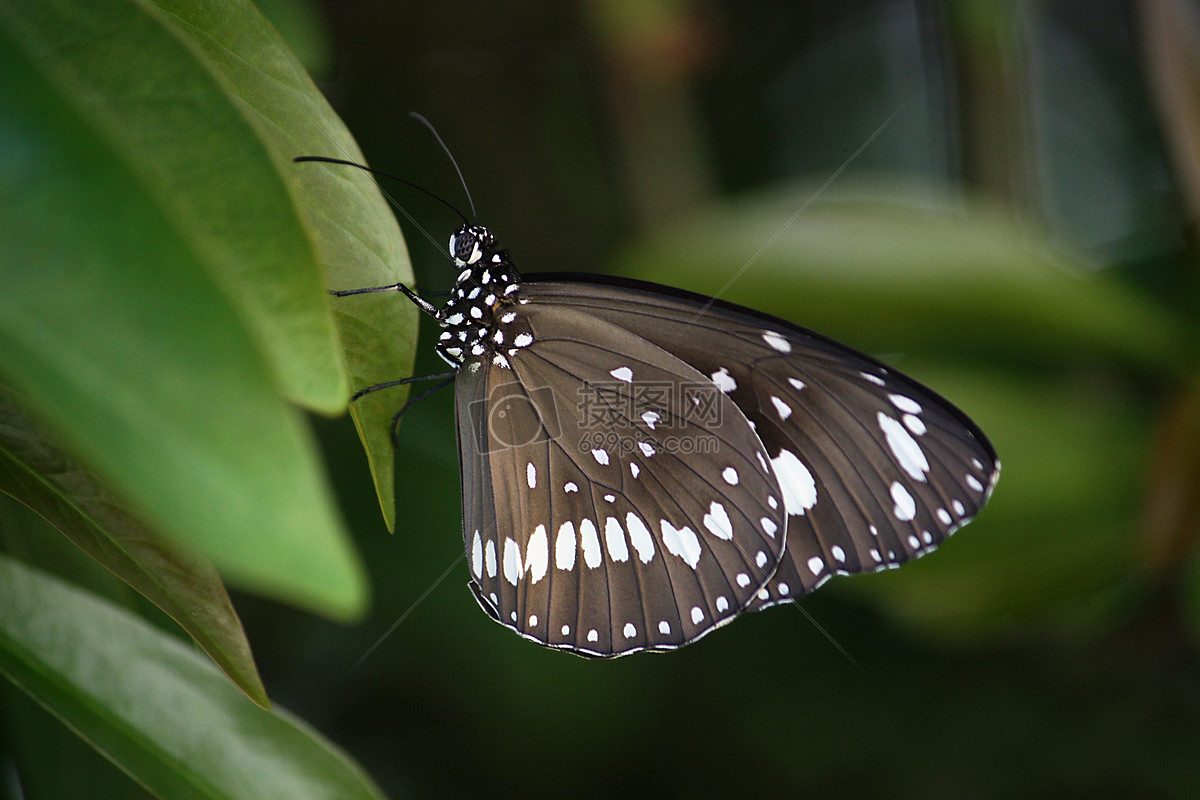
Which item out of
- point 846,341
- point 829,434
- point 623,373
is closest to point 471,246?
point 623,373

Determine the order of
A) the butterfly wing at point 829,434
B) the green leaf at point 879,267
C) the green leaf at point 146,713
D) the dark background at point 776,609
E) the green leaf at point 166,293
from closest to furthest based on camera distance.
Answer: the green leaf at point 166,293
the green leaf at point 146,713
the butterfly wing at point 829,434
the green leaf at point 879,267
the dark background at point 776,609

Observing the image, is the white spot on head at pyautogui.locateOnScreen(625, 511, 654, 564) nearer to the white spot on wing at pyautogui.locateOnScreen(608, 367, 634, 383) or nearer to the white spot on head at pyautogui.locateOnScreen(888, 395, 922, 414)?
the white spot on wing at pyautogui.locateOnScreen(608, 367, 634, 383)

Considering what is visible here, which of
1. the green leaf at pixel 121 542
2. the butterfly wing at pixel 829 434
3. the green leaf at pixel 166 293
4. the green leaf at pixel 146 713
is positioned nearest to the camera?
the green leaf at pixel 166 293

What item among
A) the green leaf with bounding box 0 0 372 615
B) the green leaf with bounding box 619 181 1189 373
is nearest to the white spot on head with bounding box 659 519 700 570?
the green leaf with bounding box 619 181 1189 373

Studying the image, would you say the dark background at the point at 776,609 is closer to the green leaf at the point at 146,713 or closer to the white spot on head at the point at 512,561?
the white spot on head at the point at 512,561

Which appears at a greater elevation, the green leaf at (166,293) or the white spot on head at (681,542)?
the green leaf at (166,293)

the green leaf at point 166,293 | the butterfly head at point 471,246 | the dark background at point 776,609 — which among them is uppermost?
the green leaf at point 166,293

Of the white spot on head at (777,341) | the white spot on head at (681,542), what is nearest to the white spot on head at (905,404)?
the white spot on head at (777,341)

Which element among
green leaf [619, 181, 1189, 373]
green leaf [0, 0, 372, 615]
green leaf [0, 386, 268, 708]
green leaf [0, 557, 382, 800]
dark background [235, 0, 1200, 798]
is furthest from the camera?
dark background [235, 0, 1200, 798]

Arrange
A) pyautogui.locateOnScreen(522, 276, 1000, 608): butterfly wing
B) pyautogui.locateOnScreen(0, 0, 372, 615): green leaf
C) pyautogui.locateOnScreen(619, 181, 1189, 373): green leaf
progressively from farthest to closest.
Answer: pyautogui.locateOnScreen(619, 181, 1189, 373): green leaf < pyautogui.locateOnScreen(522, 276, 1000, 608): butterfly wing < pyautogui.locateOnScreen(0, 0, 372, 615): green leaf
